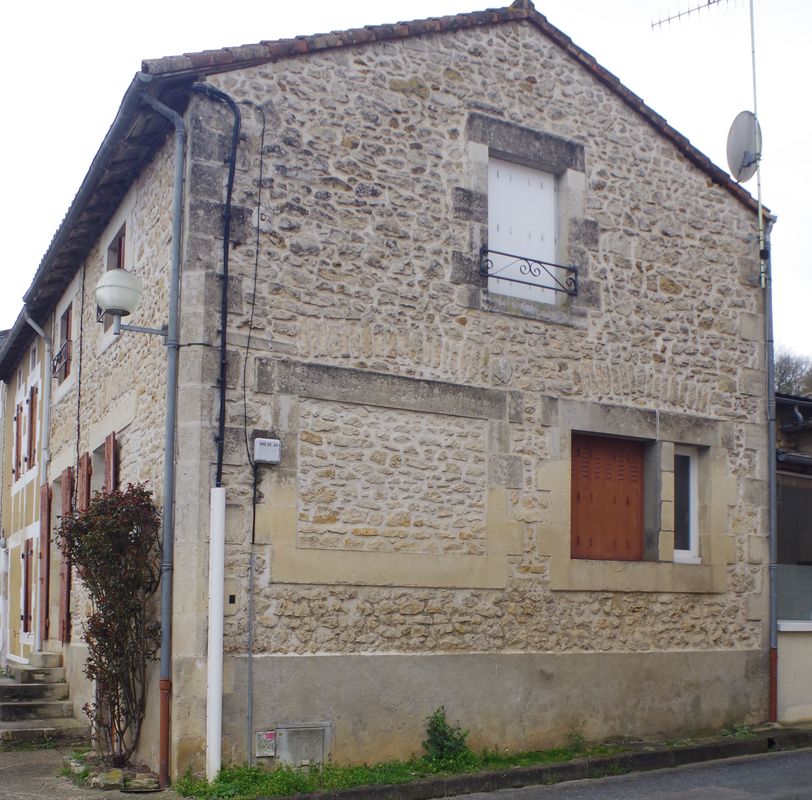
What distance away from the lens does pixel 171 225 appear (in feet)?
29.5

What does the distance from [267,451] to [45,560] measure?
6.33 meters

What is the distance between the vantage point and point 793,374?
31062 millimetres

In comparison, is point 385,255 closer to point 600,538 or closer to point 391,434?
point 391,434

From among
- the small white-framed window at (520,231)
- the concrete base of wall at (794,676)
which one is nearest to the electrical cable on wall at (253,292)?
the small white-framed window at (520,231)

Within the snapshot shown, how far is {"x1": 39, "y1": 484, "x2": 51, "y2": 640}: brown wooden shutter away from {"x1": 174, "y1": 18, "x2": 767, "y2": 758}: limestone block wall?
19.8 feet

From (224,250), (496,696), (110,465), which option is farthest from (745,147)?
(110,465)

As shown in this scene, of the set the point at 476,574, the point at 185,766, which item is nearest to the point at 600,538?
the point at 476,574

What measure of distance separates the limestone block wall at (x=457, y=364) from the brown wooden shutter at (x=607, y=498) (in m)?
0.20

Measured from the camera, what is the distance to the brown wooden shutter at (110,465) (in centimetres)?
1032

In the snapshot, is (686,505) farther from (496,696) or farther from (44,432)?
(44,432)

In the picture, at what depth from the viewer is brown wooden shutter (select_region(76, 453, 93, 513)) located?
37.6 ft

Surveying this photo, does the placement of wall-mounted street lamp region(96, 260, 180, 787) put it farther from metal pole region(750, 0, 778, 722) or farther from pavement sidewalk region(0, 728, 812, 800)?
metal pole region(750, 0, 778, 722)

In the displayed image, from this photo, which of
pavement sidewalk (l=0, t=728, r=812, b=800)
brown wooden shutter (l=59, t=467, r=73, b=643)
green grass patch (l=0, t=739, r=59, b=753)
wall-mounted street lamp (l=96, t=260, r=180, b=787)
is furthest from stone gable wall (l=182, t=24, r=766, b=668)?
brown wooden shutter (l=59, t=467, r=73, b=643)

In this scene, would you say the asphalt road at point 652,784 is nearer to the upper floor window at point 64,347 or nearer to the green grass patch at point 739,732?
the green grass patch at point 739,732
